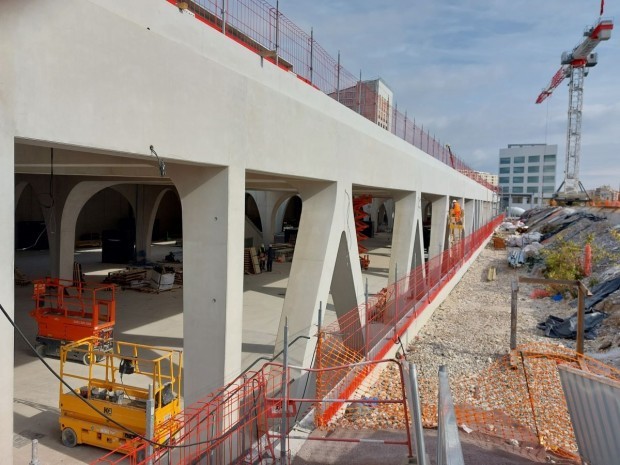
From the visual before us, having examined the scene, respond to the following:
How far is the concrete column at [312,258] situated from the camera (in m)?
8.22

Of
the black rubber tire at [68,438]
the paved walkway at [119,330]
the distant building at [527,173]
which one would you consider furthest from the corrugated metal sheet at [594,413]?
the distant building at [527,173]

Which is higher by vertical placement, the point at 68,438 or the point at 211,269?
the point at 211,269

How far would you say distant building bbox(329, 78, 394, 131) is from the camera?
10.7 meters

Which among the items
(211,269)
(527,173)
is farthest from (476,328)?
(527,173)

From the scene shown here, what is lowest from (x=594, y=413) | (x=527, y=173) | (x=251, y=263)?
(x=251, y=263)

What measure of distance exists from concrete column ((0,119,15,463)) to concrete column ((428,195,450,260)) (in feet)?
60.4

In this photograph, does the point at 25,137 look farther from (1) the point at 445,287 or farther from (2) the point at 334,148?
(1) the point at 445,287

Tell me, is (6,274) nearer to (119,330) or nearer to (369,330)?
(369,330)

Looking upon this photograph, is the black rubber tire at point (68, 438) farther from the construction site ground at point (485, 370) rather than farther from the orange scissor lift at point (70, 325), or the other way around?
the construction site ground at point (485, 370)

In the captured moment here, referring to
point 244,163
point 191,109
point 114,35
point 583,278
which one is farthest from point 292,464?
point 583,278

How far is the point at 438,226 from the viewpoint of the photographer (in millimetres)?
21328

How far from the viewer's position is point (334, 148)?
28.2 feet

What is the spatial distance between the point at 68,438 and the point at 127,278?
12691 millimetres

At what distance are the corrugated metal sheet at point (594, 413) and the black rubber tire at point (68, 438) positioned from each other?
751 centimetres
